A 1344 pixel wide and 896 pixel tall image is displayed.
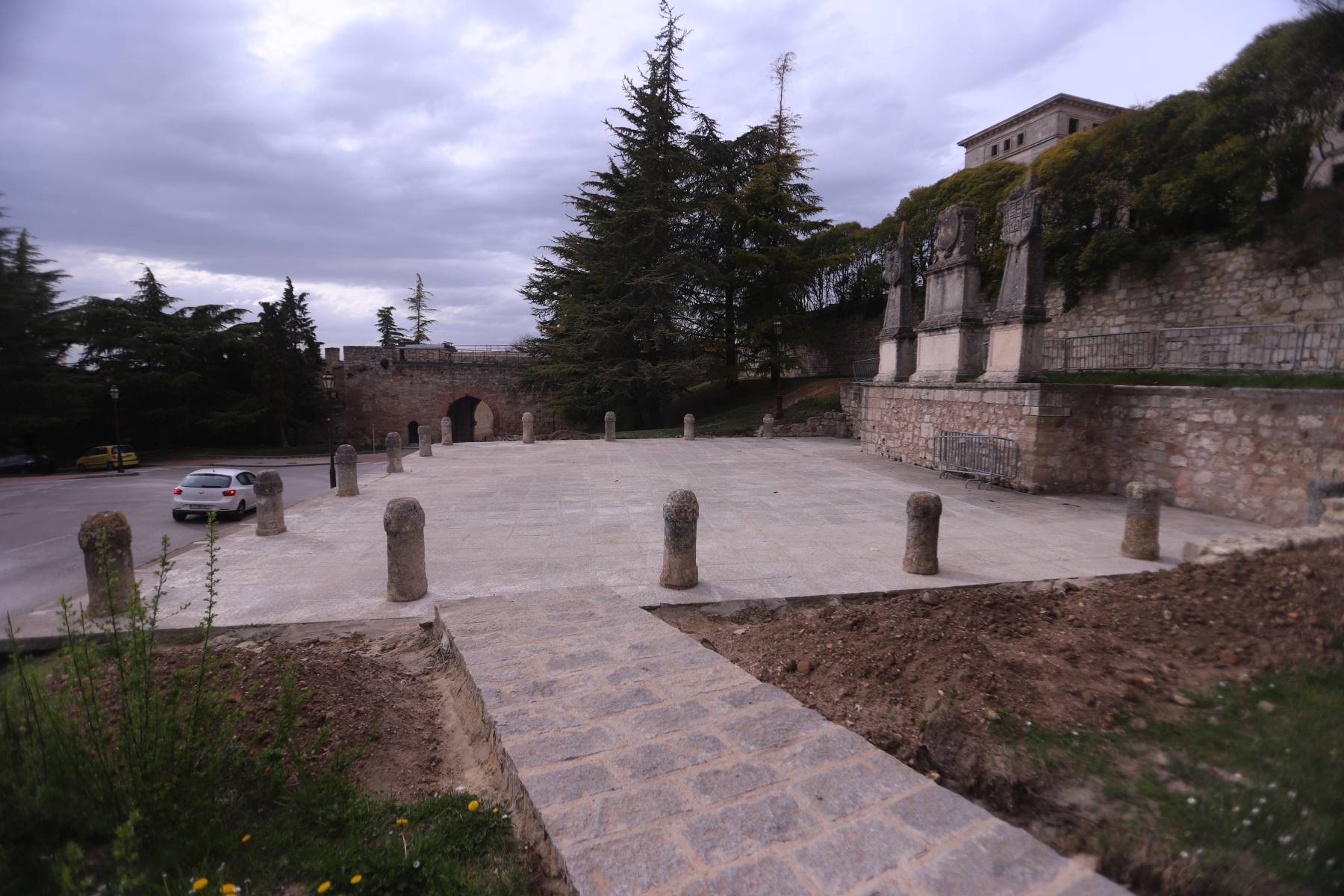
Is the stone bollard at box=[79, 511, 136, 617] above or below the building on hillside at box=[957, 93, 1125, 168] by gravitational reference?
below

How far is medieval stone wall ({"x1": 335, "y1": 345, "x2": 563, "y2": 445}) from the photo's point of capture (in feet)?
110

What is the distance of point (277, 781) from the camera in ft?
8.88

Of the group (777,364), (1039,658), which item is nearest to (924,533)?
(1039,658)

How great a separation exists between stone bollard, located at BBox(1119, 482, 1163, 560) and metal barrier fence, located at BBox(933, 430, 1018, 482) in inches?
155

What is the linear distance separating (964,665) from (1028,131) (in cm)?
4412

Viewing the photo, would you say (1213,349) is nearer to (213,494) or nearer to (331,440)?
(213,494)

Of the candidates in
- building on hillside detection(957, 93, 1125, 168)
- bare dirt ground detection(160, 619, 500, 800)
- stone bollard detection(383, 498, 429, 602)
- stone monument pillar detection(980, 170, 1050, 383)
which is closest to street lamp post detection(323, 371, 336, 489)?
stone bollard detection(383, 498, 429, 602)

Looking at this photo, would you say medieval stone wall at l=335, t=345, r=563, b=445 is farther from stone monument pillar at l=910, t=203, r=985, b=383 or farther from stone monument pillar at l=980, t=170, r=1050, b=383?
stone monument pillar at l=980, t=170, r=1050, b=383

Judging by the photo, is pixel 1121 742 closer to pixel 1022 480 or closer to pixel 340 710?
pixel 340 710

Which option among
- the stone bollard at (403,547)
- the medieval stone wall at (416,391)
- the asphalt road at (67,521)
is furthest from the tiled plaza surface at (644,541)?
the medieval stone wall at (416,391)

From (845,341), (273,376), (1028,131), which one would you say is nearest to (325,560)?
(845,341)

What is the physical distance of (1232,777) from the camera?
2.59 m

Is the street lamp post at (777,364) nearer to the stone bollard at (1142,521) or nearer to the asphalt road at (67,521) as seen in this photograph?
the asphalt road at (67,521)

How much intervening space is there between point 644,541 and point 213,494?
9.89 metres
